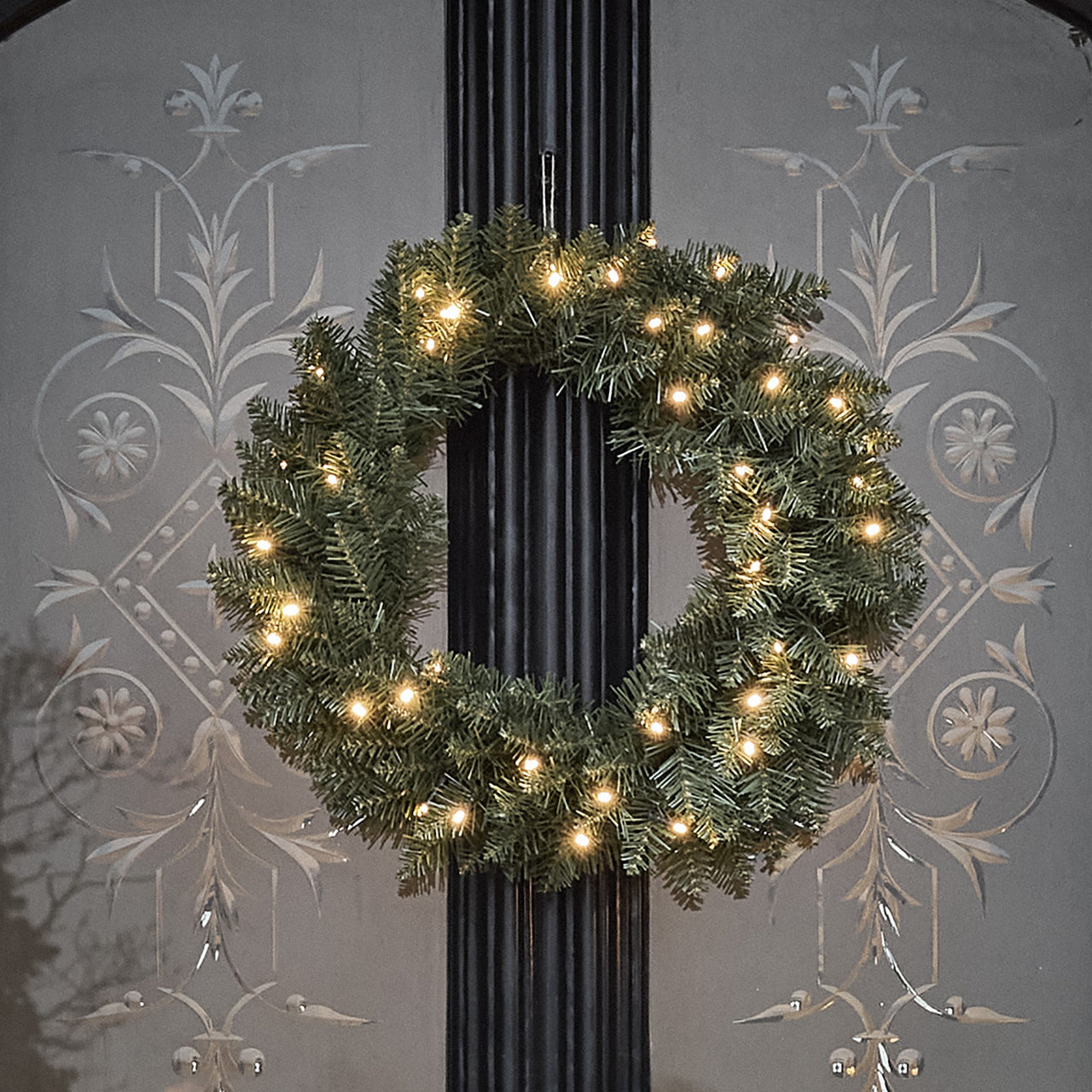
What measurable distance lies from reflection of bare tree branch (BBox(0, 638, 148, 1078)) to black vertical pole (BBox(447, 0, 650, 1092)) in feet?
1.45

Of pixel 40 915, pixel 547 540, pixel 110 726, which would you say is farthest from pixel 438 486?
pixel 40 915

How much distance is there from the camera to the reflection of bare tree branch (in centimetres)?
138

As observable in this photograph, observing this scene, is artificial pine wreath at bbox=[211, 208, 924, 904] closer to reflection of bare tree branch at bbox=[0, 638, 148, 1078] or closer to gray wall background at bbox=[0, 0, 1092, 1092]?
gray wall background at bbox=[0, 0, 1092, 1092]

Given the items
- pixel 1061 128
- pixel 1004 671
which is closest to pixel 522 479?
pixel 1004 671

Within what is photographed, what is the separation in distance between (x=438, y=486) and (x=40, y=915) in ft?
2.33

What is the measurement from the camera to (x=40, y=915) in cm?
139

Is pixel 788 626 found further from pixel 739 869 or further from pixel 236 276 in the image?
pixel 236 276

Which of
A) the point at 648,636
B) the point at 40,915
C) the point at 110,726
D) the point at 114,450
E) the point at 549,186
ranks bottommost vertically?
the point at 40,915

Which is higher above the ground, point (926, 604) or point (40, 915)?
point (926, 604)

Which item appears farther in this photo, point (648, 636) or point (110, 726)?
point (110, 726)

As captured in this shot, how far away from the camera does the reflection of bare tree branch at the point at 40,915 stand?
1380mm

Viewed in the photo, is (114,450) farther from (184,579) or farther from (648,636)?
(648,636)

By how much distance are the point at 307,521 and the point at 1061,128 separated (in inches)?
40.9

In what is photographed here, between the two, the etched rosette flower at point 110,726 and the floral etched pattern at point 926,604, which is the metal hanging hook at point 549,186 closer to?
the floral etched pattern at point 926,604
